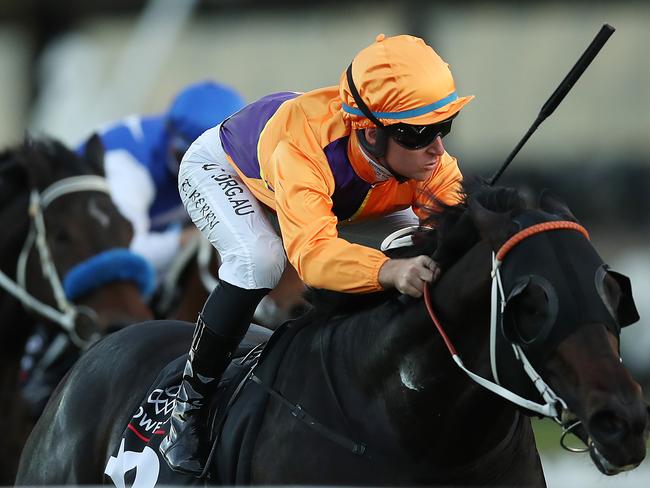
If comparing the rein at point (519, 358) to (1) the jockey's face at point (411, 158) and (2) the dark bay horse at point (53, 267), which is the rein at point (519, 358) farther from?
(2) the dark bay horse at point (53, 267)

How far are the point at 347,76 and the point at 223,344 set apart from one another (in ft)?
2.83

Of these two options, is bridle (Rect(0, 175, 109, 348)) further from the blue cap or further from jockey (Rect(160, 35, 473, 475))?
jockey (Rect(160, 35, 473, 475))

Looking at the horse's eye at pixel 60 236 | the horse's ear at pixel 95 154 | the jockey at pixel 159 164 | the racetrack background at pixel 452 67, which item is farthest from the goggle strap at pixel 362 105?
the racetrack background at pixel 452 67

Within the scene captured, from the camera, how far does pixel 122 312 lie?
6117mm

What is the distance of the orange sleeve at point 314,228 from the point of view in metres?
3.38

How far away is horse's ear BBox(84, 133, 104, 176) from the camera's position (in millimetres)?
6645

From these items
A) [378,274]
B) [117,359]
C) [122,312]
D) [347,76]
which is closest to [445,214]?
[378,274]

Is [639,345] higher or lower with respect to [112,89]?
higher

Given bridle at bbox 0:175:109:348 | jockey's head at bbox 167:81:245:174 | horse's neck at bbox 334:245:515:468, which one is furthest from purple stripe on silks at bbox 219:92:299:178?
jockey's head at bbox 167:81:245:174

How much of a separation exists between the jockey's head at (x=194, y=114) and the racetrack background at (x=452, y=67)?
5.28 m

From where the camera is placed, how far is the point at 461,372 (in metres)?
3.29

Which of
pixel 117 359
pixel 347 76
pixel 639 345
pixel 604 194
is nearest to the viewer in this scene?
pixel 347 76

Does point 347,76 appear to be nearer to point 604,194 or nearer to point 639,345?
point 639,345

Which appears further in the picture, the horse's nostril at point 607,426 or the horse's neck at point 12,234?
the horse's neck at point 12,234
